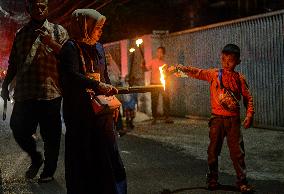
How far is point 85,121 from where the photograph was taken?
417 cm

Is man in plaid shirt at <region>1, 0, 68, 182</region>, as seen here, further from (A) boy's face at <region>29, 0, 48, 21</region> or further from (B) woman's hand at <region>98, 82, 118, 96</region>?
(B) woman's hand at <region>98, 82, 118, 96</region>

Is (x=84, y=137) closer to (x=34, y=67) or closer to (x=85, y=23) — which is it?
(x=85, y=23)

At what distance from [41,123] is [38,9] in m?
1.54

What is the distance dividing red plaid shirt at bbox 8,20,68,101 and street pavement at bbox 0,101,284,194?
1.24 meters

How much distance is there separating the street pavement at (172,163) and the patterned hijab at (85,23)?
7.44ft

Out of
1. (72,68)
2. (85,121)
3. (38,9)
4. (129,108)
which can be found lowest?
(129,108)

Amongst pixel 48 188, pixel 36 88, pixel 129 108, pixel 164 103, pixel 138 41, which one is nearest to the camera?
pixel 48 188

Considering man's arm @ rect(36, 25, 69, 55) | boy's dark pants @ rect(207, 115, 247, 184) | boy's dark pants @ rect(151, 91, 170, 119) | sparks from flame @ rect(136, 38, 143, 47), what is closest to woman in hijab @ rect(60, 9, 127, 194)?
man's arm @ rect(36, 25, 69, 55)

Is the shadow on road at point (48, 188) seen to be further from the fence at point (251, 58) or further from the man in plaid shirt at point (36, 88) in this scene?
the fence at point (251, 58)

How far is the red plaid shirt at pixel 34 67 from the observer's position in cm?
588

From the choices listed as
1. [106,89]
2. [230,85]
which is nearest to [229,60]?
[230,85]

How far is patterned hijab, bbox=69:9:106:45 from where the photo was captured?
13.6 ft

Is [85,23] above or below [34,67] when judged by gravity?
above

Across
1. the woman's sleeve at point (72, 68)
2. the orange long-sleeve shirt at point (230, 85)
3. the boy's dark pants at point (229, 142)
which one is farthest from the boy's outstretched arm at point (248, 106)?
the woman's sleeve at point (72, 68)
